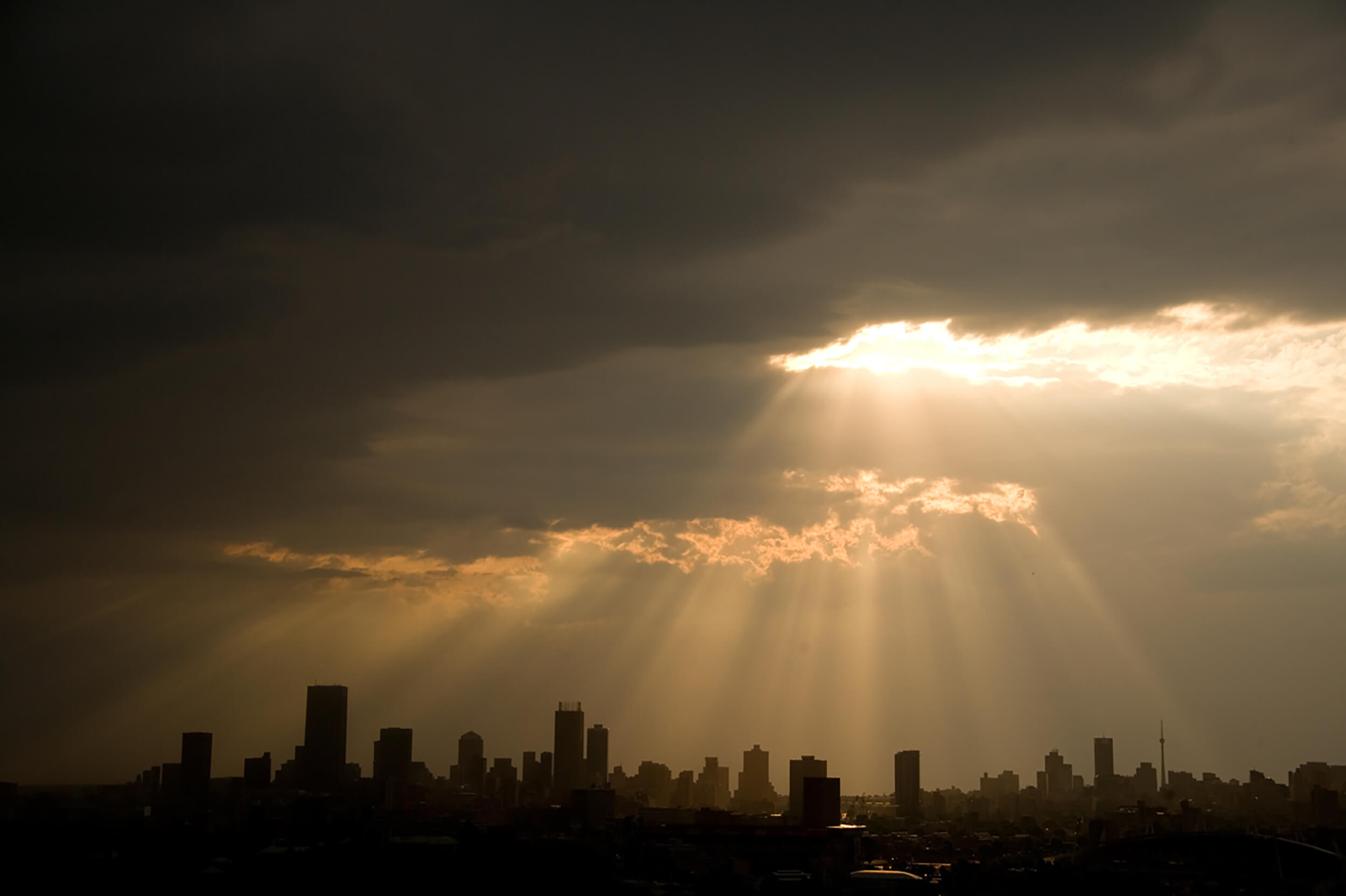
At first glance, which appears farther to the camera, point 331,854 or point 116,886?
point 331,854

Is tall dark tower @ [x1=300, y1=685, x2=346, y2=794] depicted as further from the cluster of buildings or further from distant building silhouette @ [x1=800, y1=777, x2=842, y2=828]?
distant building silhouette @ [x1=800, y1=777, x2=842, y2=828]

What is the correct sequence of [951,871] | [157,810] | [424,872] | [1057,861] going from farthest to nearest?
[157,810] → [1057,861] → [951,871] → [424,872]

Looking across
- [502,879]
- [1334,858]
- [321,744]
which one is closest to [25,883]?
[502,879]

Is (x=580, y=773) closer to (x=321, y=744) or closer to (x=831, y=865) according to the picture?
(x=321, y=744)

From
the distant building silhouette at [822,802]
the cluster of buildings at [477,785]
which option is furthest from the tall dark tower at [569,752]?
the distant building silhouette at [822,802]

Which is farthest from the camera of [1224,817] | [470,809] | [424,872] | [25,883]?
[1224,817]

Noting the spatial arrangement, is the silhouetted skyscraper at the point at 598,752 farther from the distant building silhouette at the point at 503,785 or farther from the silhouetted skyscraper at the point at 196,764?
the silhouetted skyscraper at the point at 196,764

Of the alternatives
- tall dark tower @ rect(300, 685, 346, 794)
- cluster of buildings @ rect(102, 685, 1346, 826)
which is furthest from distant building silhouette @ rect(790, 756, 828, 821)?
tall dark tower @ rect(300, 685, 346, 794)
